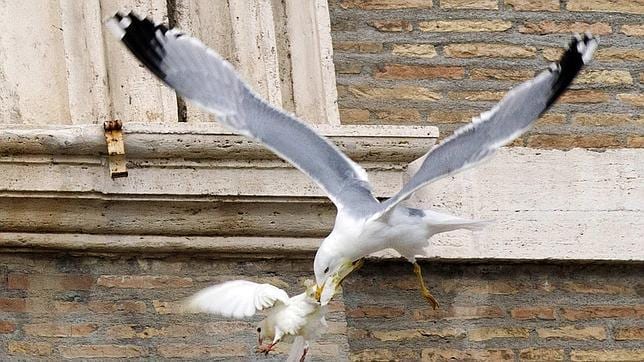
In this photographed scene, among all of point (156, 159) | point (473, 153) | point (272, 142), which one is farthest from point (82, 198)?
point (473, 153)

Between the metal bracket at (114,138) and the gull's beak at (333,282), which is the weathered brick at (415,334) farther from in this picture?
the metal bracket at (114,138)

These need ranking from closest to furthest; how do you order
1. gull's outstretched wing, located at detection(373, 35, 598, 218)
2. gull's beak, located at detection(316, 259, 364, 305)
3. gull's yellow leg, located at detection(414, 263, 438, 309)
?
gull's outstretched wing, located at detection(373, 35, 598, 218) → gull's beak, located at detection(316, 259, 364, 305) → gull's yellow leg, located at detection(414, 263, 438, 309)

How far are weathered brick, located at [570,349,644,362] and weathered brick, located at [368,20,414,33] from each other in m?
0.95

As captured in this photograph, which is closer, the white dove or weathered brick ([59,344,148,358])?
the white dove

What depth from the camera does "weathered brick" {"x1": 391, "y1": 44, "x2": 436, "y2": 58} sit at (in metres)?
7.30

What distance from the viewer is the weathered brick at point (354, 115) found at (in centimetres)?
721

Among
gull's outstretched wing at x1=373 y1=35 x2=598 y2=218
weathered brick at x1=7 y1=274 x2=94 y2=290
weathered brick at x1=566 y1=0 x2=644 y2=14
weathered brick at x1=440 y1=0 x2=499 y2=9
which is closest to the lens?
gull's outstretched wing at x1=373 y1=35 x2=598 y2=218

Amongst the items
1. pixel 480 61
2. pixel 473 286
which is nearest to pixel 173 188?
pixel 473 286

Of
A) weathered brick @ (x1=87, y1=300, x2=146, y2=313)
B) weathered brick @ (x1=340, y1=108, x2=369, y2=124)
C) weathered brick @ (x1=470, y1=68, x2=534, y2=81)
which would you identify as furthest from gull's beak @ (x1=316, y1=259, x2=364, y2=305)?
weathered brick @ (x1=470, y1=68, x2=534, y2=81)

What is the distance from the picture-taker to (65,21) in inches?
272

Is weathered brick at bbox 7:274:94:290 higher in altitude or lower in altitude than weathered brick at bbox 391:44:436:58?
lower

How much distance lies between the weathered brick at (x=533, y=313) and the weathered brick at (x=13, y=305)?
4.21 feet

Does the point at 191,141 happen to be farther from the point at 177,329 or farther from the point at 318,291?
the point at 318,291

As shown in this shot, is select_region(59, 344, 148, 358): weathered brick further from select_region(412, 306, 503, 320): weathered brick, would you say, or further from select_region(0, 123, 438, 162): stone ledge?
select_region(412, 306, 503, 320): weathered brick
